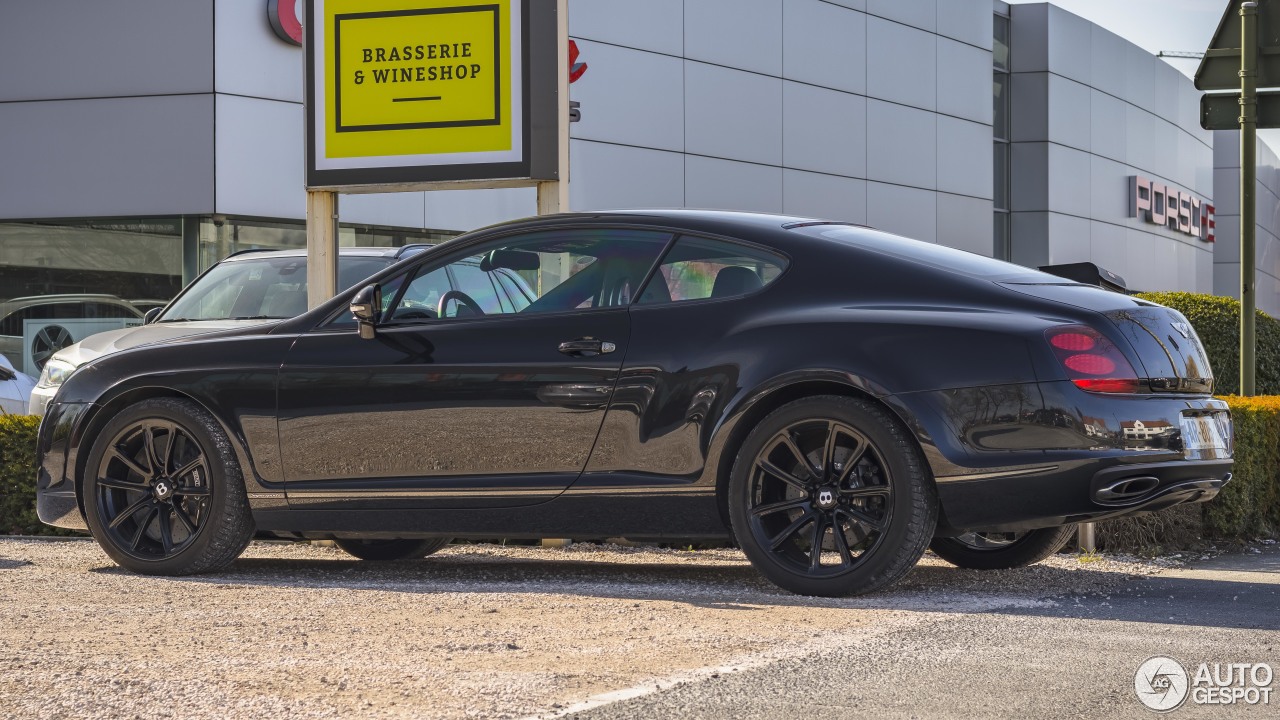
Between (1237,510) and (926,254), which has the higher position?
(926,254)

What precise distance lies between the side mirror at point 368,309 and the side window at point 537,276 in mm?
79

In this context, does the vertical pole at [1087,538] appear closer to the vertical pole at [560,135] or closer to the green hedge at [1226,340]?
the vertical pole at [560,135]

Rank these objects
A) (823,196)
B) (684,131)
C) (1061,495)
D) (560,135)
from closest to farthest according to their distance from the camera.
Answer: (1061,495), (560,135), (684,131), (823,196)

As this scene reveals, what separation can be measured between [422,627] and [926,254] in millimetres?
2420


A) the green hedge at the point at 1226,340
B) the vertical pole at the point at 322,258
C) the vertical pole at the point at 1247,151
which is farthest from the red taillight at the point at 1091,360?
the green hedge at the point at 1226,340

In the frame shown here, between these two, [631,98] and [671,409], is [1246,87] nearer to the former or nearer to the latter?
[671,409]

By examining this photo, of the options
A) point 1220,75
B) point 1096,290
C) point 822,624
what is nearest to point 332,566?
point 822,624

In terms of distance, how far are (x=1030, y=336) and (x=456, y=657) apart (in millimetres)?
2268

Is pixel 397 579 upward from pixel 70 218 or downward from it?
downward

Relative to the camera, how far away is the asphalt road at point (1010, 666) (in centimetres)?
389

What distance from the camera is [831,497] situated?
5770 mm

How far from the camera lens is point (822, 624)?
5.13 m

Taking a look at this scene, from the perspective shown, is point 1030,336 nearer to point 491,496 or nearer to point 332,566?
point 491,496

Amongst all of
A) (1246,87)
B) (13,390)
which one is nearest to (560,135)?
(1246,87)
